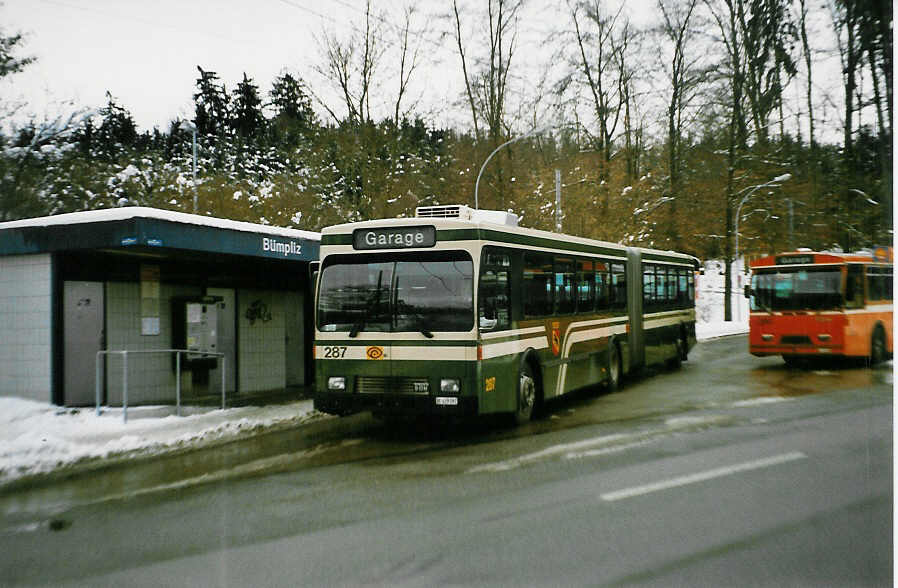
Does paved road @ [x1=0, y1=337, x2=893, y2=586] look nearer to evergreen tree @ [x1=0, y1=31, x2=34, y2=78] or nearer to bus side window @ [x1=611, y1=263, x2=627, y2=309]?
bus side window @ [x1=611, y1=263, x2=627, y2=309]

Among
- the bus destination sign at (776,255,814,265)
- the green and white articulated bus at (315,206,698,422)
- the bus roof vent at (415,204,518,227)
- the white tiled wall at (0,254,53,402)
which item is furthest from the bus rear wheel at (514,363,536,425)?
the white tiled wall at (0,254,53,402)

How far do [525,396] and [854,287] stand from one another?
4.37m

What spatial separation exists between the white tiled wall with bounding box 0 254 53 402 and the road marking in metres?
9.14

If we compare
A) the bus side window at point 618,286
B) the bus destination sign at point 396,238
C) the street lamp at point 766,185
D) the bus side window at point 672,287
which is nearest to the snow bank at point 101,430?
the bus destination sign at point 396,238

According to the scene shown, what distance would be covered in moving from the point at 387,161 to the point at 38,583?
980 inches

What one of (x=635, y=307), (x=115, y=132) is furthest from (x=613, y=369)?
(x=115, y=132)

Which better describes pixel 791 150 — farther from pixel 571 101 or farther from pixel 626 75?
pixel 571 101

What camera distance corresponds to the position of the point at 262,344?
16344 millimetres

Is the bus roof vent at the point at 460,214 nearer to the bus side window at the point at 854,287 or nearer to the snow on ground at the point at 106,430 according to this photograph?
the snow on ground at the point at 106,430

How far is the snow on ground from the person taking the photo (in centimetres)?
947

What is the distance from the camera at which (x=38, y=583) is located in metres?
5.24

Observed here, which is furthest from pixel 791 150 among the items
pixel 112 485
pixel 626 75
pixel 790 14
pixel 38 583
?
pixel 626 75

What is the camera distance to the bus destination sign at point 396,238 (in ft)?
33.6

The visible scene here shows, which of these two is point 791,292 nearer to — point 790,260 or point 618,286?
point 618,286
